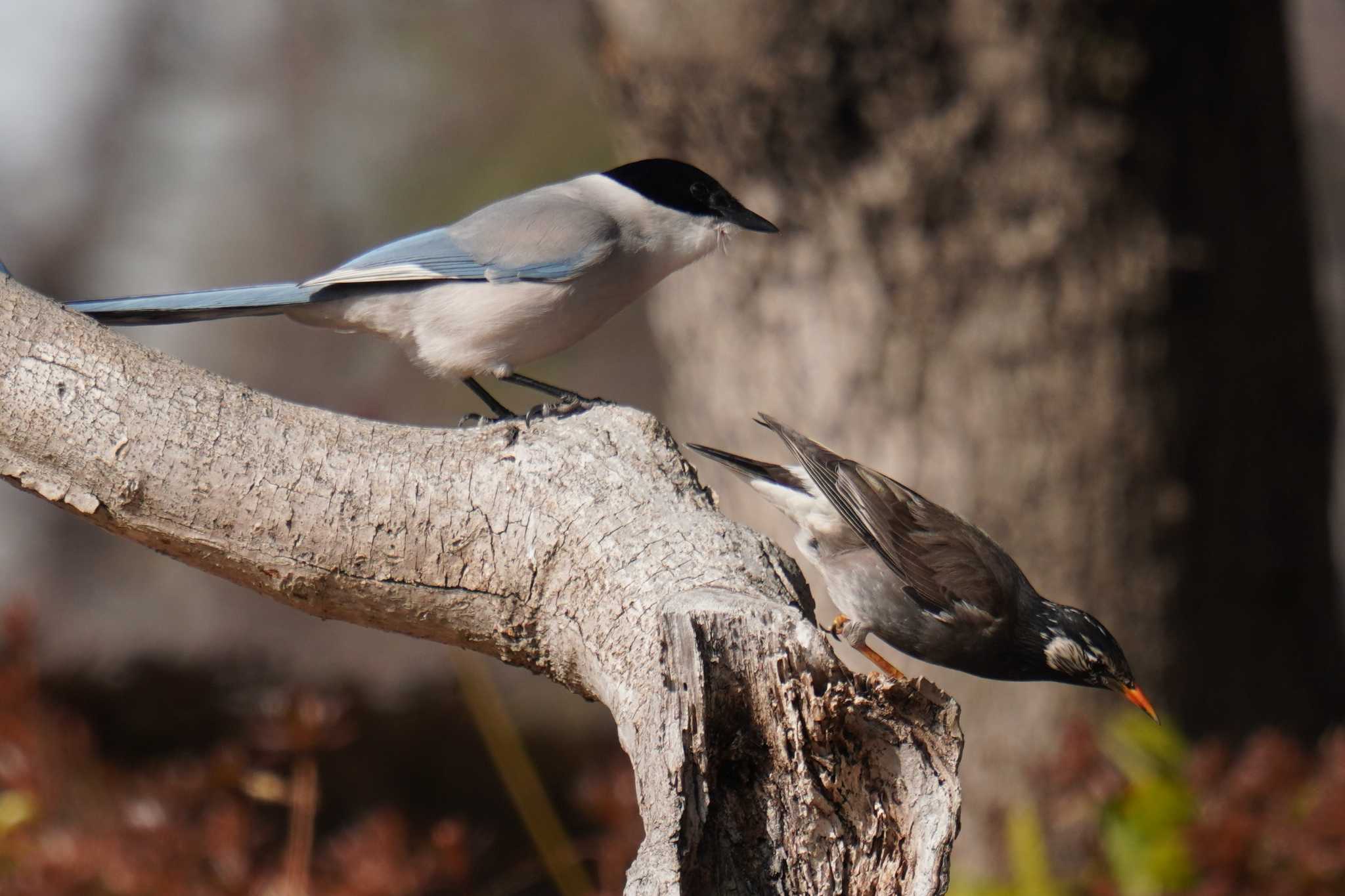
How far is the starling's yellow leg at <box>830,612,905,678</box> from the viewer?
6.62 ft

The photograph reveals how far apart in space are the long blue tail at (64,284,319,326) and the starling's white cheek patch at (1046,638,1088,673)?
1532mm

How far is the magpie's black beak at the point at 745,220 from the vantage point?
2457 millimetres

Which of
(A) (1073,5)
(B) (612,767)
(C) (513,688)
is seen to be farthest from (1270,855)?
(C) (513,688)

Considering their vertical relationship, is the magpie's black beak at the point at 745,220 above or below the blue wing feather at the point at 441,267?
above

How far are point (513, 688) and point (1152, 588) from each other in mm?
2665

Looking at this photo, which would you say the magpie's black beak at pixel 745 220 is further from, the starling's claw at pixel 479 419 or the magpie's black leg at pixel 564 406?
the starling's claw at pixel 479 419

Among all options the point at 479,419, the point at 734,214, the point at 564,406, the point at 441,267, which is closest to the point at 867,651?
the point at 564,406

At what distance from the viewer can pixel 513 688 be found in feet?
17.6

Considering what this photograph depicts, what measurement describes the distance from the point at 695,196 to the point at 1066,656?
1.15m

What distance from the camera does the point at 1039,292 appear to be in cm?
410

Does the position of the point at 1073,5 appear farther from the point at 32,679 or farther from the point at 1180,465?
the point at 32,679

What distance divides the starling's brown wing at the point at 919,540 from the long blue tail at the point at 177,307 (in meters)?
0.93

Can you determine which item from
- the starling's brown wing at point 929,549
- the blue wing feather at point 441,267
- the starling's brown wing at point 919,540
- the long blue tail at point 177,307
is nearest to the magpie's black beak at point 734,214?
the blue wing feather at point 441,267

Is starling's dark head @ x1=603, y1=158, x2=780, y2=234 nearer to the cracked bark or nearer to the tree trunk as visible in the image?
the cracked bark
